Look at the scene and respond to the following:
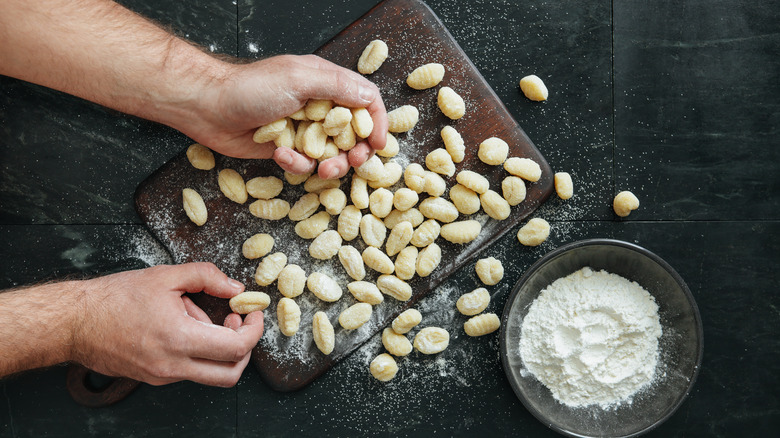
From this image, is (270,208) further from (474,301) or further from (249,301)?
(474,301)

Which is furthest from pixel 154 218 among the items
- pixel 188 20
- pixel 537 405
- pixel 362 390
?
pixel 537 405

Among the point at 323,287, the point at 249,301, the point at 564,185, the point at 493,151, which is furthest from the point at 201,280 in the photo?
the point at 564,185

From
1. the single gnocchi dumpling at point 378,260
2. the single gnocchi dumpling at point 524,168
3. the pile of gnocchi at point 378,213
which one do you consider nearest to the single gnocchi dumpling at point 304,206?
the pile of gnocchi at point 378,213

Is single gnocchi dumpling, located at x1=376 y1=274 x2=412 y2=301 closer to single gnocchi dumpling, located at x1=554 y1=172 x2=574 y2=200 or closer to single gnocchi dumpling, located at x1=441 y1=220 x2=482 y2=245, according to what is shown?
single gnocchi dumpling, located at x1=441 y1=220 x2=482 y2=245

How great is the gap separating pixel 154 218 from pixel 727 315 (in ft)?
3.32

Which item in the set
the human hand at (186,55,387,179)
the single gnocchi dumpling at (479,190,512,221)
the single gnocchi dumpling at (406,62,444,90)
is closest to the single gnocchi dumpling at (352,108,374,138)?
the human hand at (186,55,387,179)

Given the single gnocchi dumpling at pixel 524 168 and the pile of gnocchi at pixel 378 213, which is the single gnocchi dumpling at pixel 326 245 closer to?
the pile of gnocchi at pixel 378 213

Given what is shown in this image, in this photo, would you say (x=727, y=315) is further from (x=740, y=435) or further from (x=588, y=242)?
(x=588, y=242)

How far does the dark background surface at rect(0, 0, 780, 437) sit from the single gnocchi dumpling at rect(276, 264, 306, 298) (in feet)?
0.51

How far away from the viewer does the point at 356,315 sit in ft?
3.23

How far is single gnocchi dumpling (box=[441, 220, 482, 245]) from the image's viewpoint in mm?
988

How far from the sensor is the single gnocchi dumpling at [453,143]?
0.99 metres

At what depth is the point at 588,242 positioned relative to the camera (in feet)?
3.12

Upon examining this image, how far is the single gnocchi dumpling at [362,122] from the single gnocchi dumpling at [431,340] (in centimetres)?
35
